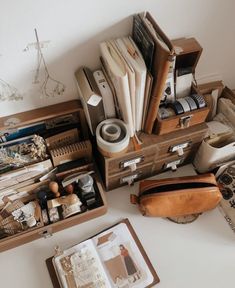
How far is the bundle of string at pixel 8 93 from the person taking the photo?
896 millimetres

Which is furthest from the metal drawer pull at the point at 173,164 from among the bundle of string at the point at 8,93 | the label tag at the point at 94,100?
the bundle of string at the point at 8,93

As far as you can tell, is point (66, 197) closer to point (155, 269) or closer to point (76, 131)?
point (76, 131)

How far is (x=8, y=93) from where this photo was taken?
0.92m

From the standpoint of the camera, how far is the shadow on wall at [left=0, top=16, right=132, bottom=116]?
0.88 meters

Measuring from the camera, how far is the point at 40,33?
0.80m

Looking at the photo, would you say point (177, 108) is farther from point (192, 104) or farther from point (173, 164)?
point (173, 164)

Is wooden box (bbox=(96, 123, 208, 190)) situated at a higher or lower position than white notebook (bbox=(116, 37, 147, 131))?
lower

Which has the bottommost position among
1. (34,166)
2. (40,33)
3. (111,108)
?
(34,166)

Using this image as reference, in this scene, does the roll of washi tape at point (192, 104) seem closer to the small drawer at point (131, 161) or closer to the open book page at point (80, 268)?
the small drawer at point (131, 161)

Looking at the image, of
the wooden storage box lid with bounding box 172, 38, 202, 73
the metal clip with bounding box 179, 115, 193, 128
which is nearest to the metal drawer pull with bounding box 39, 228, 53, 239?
the metal clip with bounding box 179, 115, 193, 128

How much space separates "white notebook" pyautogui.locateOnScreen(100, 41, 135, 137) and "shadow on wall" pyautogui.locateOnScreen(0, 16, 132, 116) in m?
0.04

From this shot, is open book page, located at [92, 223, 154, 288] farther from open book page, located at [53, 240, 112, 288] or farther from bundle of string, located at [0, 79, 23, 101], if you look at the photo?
bundle of string, located at [0, 79, 23, 101]

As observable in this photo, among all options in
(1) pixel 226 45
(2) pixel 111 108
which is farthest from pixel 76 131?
(1) pixel 226 45

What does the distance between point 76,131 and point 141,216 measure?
0.41 m
